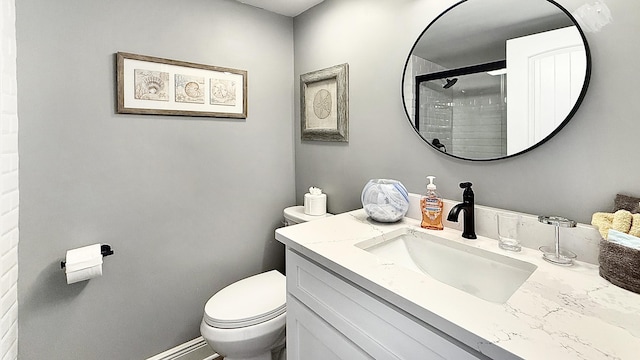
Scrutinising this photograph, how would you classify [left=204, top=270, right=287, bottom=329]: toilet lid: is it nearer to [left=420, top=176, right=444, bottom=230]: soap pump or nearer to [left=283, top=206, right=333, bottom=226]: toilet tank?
[left=283, top=206, right=333, bottom=226]: toilet tank

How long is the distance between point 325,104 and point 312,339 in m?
1.32

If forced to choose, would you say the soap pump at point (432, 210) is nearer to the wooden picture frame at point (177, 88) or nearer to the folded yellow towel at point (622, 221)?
the folded yellow towel at point (622, 221)

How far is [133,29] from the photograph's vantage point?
1497 millimetres

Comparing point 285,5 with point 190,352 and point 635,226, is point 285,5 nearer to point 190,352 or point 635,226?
point 635,226

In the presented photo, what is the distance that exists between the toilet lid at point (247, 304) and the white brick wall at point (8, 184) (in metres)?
0.75

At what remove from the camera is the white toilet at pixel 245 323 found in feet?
4.38

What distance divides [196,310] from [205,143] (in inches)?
40.2

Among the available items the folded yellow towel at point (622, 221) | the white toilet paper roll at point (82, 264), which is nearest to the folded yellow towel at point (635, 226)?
the folded yellow towel at point (622, 221)

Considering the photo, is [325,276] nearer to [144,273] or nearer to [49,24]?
[144,273]

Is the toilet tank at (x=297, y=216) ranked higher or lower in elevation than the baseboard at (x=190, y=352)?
higher

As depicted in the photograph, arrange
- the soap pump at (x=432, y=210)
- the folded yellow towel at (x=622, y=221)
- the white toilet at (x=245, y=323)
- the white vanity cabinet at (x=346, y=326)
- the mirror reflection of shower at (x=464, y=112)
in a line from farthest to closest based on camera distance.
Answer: the white toilet at (x=245, y=323) < the soap pump at (x=432, y=210) < the mirror reflection of shower at (x=464, y=112) < the folded yellow towel at (x=622, y=221) < the white vanity cabinet at (x=346, y=326)

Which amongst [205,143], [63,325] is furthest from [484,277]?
[63,325]

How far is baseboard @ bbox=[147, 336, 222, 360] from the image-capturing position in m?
1.69

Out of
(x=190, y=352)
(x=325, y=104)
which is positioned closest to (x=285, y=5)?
(x=325, y=104)
